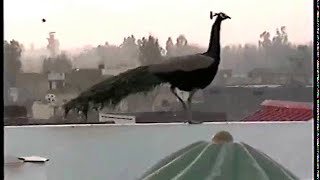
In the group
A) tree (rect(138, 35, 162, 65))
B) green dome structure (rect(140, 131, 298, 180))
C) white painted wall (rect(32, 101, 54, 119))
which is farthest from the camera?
tree (rect(138, 35, 162, 65))

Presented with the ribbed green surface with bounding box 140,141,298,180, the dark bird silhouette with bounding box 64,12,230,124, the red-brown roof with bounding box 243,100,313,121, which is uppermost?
the dark bird silhouette with bounding box 64,12,230,124

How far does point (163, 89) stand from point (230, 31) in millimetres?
269

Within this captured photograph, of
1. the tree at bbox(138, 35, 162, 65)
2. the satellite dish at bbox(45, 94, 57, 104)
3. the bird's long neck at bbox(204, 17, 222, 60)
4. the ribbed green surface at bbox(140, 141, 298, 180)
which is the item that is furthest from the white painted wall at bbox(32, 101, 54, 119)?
the ribbed green surface at bbox(140, 141, 298, 180)

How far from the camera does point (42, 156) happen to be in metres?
1.58

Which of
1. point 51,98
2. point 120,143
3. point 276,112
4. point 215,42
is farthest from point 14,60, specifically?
point 276,112

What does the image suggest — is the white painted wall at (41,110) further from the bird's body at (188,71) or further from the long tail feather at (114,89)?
the bird's body at (188,71)

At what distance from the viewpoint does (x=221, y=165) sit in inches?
33.6

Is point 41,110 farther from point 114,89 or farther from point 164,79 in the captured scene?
point 164,79

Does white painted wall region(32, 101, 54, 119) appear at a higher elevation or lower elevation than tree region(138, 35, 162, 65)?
lower

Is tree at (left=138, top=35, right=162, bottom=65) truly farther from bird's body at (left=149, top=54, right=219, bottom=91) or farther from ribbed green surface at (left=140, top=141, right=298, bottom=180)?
ribbed green surface at (left=140, top=141, right=298, bottom=180)

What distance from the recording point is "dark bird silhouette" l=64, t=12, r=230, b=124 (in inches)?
63.4

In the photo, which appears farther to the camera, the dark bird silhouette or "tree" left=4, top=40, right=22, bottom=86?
the dark bird silhouette

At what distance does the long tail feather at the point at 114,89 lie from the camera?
5.25ft

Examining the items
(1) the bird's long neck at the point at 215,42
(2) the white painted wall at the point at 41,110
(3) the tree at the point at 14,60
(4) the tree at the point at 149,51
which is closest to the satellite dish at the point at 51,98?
(2) the white painted wall at the point at 41,110
